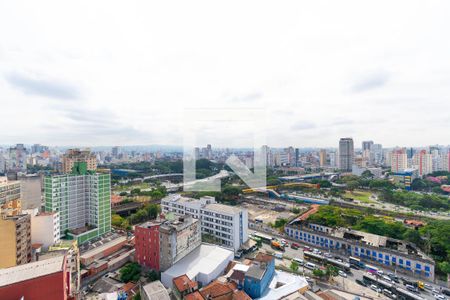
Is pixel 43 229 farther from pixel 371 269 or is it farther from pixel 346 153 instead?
pixel 346 153

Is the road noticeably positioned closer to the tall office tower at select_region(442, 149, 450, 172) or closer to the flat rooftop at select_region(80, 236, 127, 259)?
the flat rooftop at select_region(80, 236, 127, 259)

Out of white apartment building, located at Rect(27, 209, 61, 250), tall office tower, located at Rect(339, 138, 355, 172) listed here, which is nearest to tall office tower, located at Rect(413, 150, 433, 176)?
tall office tower, located at Rect(339, 138, 355, 172)

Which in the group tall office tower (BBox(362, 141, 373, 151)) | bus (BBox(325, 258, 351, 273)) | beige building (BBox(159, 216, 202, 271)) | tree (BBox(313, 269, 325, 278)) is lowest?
bus (BBox(325, 258, 351, 273))

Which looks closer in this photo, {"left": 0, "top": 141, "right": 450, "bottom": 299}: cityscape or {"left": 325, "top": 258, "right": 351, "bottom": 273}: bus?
{"left": 0, "top": 141, "right": 450, "bottom": 299}: cityscape

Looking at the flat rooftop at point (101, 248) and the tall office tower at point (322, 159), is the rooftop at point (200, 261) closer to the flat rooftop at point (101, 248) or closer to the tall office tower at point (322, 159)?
the flat rooftop at point (101, 248)

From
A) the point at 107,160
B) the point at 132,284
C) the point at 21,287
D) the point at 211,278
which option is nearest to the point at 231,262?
the point at 211,278

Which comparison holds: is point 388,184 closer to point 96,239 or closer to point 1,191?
point 96,239
